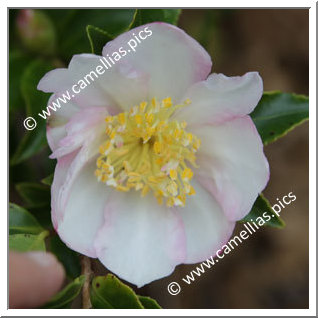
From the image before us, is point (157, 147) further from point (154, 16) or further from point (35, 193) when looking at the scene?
point (35, 193)

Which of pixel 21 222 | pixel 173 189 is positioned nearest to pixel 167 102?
pixel 173 189

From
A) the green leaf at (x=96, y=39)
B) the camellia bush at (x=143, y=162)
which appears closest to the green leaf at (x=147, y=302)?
the camellia bush at (x=143, y=162)

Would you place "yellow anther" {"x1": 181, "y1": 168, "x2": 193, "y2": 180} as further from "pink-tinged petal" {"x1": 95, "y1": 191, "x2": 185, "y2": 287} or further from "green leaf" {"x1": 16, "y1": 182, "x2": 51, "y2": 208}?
"green leaf" {"x1": 16, "y1": 182, "x2": 51, "y2": 208}

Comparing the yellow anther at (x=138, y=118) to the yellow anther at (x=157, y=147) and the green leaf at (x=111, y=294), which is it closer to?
the yellow anther at (x=157, y=147)

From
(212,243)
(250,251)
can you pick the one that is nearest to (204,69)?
(212,243)

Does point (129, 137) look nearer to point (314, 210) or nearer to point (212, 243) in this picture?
point (212, 243)

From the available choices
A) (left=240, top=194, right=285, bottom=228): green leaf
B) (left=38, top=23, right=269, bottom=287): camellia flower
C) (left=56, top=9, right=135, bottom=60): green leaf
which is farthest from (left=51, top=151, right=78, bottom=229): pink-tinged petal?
(left=56, top=9, right=135, bottom=60): green leaf
